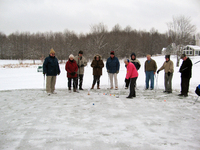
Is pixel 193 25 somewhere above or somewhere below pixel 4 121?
above

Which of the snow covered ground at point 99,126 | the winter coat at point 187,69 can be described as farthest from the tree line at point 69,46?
the snow covered ground at point 99,126

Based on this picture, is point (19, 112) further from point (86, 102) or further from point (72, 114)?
point (86, 102)

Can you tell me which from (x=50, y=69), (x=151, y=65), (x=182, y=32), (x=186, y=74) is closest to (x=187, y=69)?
(x=186, y=74)

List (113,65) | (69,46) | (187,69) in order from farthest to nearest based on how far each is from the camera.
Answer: (69,46)
(113,65)
(187,69)

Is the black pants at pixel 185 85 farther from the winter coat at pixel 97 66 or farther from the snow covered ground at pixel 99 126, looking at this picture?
the winter coat at pixel 97 66

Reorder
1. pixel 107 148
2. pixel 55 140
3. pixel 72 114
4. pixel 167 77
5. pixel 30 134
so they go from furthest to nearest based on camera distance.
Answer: pixel 167 77 → pixel 72 114 → pixel 30 134 → pixel 55 140 → pixel 107 148

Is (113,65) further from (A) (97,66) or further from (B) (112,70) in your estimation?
(A) (97,66)

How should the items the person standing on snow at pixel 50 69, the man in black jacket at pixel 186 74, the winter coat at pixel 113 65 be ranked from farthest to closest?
the winter coat at pixel 113 65, the person standing on snow at pixel 50 69, the man in black jacket at pixel 186 74

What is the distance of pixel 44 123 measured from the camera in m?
4.13

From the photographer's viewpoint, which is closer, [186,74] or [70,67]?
[186,74]

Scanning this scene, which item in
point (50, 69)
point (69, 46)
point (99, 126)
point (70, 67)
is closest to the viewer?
point (99, 126)

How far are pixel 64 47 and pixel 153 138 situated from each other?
5664 centimetres

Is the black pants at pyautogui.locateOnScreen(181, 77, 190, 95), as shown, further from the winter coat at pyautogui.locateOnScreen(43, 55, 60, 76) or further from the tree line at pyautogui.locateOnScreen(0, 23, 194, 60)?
the tree line at pyautogui.locateOnScreen(0, 23, 194, 60)

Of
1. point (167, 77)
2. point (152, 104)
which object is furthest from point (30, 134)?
point (167, 77)
